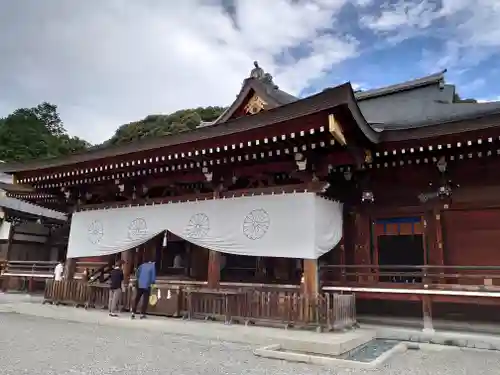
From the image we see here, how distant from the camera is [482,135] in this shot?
6.43 meters

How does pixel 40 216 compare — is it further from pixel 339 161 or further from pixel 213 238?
pixel 339 161

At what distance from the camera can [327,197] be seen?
8.00 meters

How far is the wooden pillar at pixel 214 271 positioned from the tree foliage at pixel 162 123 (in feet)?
94.0

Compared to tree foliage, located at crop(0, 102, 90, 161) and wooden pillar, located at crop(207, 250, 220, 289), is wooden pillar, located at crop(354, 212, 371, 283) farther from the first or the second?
tree foliage, located at crop(0, 102, 90, 161)

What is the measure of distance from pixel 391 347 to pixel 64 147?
41.2 metres

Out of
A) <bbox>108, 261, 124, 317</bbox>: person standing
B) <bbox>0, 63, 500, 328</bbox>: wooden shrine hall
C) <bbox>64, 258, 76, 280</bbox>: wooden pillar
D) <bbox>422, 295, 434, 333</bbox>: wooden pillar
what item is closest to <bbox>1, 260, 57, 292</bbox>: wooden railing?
<bbox>64, 258, 76, 280</bbox>: wooden pillar

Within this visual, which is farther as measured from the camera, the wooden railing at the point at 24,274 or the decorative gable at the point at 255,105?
the wooden railing at the point at 24,274

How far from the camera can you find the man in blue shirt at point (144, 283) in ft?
26.8

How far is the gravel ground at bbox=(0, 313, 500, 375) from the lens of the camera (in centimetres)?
432

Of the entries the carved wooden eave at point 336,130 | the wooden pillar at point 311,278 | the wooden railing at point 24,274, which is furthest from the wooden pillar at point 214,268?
the wooden railing at point 24,274

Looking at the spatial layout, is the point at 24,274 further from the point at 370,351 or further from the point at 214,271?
the point at 370,351

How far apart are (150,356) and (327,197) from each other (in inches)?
181

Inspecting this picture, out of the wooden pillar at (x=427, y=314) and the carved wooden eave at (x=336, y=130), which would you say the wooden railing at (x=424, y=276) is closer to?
the wooden pillar at (x=427, y=314)

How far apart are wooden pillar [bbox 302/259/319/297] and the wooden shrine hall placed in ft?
0.09
